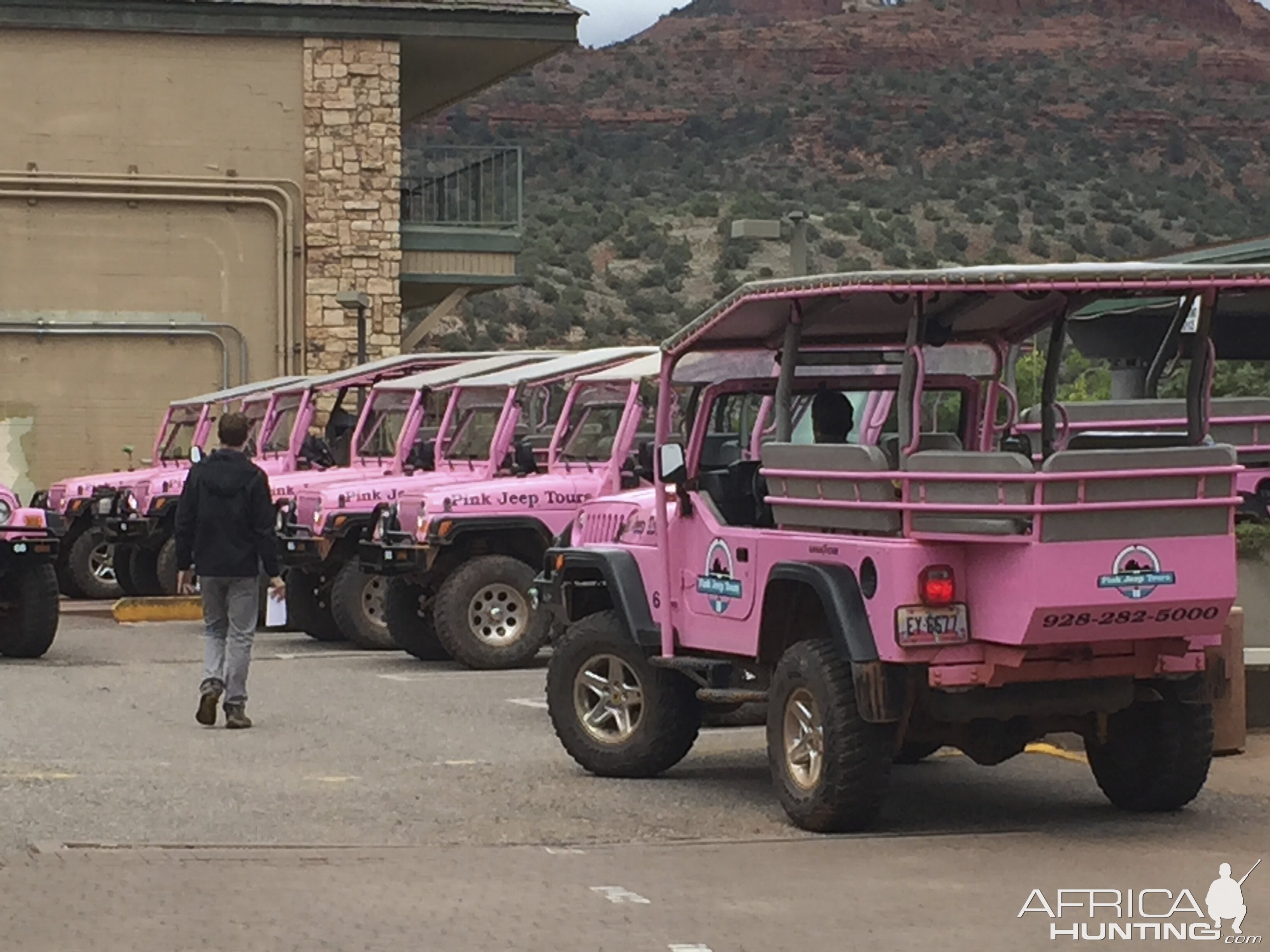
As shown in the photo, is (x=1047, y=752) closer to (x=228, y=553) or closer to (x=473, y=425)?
(x=228, y=553)

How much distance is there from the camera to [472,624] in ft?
57.1

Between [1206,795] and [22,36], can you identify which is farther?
[22,36]

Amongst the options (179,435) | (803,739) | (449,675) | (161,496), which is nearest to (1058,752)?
(803,739)

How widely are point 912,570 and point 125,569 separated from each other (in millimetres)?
16488

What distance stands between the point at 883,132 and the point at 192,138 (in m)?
53.5

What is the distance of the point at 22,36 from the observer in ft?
103

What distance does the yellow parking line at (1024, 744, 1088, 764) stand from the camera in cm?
1243

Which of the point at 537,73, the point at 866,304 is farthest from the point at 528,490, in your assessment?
the point at 537,73

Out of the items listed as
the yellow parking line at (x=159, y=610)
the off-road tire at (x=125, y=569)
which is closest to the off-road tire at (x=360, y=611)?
the yellow parking line at (x=159, y=610)

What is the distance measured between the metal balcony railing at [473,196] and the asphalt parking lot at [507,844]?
20445 millimetres

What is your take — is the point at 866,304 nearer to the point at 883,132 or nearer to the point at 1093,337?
the point at 1093,337

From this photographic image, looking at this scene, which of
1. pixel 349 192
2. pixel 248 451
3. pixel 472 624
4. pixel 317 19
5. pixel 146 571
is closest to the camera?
pixel 472 624

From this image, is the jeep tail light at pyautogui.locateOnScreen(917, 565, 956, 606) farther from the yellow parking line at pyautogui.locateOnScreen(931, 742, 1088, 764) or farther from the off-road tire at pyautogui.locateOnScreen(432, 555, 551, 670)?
the off-road tire at pyautogui.locateOnScreen(432, 555, 551, 670)

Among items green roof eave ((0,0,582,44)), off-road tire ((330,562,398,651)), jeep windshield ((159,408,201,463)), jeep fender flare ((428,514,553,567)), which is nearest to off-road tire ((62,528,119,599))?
jeep windshield ((159,408,201,463))
